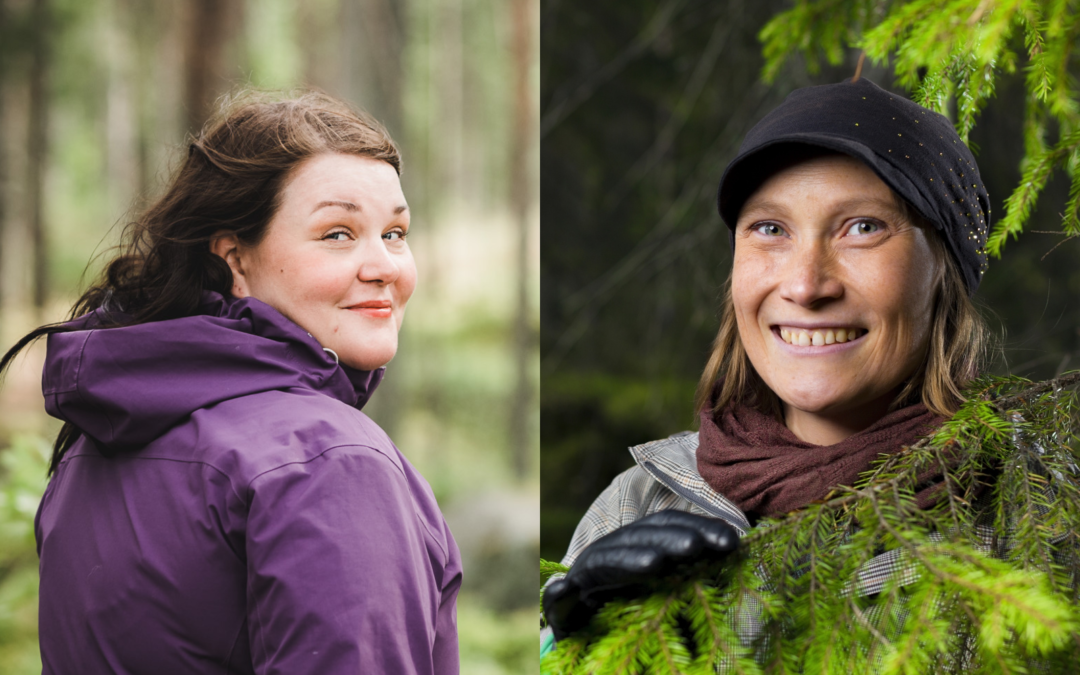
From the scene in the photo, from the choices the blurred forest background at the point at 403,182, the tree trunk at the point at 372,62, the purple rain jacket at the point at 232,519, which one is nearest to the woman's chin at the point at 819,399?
the purple rain jacket at the point at 232,519

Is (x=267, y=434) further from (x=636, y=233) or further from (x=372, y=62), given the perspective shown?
(x=636, y=233)

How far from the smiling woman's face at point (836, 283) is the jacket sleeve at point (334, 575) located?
598mm

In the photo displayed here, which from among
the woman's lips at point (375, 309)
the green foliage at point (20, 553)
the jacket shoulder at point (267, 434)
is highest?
the woman's lips at point (375, 309)

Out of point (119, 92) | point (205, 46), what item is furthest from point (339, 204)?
point (119, 92)

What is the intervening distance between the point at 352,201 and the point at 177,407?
373 millimetres

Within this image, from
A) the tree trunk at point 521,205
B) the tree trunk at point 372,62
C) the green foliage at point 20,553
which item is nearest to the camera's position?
the green foliage at point 20,553

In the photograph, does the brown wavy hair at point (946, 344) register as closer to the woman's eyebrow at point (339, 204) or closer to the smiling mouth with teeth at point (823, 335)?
the smiling mouth with teeth at point (823, 335)

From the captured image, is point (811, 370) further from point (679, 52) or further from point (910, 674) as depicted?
point (679, 52)

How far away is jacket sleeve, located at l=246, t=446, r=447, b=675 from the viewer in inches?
36.9

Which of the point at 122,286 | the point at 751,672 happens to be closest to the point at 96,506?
the point at 122,286

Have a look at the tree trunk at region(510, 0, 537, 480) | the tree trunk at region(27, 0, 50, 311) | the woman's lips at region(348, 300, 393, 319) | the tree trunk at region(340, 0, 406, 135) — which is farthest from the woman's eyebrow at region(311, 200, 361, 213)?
the tree trunk at region(510, 0, 537, 480)

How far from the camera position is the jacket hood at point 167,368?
1.08 metres

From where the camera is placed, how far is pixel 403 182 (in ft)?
4.61

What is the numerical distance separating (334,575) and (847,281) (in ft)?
2.53
